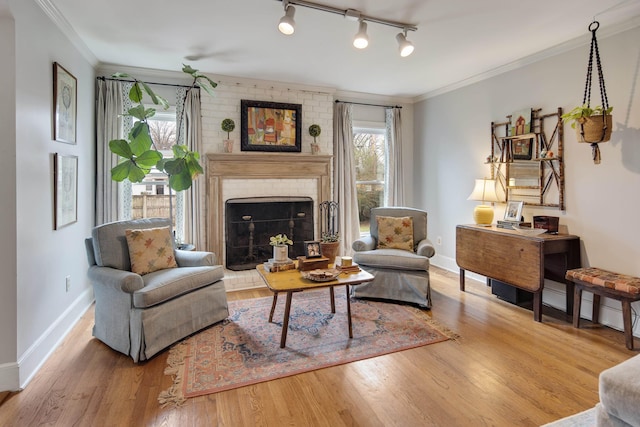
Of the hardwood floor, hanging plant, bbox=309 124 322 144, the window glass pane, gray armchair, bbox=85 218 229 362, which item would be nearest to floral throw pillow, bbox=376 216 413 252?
the hardwood floor

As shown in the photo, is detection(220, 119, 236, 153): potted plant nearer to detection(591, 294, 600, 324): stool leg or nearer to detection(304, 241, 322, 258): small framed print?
detection(304, 241, 322, 258): small framed print

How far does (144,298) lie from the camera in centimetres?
231

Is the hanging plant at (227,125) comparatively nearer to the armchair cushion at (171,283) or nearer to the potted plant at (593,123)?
the armchair cushion at (171,283)

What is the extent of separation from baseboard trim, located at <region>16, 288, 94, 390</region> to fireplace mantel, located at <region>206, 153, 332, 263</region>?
1.41 meters

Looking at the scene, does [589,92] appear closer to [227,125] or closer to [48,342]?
[227,125]

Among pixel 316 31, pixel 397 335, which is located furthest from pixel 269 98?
pixel 397 335

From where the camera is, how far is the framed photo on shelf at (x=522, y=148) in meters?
3.54

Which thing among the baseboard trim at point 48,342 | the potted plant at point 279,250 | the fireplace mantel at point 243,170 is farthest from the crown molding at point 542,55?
the baseboard trim at point 48,342

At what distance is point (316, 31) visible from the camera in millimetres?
2902

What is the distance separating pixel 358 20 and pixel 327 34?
39cm

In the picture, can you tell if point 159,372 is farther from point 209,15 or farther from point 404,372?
point 209,15

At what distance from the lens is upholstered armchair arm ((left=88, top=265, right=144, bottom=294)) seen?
233 centimetres

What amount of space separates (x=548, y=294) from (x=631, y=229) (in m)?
0.98

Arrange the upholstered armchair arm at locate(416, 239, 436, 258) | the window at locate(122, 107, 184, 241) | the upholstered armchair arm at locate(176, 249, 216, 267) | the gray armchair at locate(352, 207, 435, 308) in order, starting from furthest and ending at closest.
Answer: the window at locate(122, 107, 184, 241), the upholstered armchair arm at locate(416, 239, 436, 258), the gray armchair at locate(352, 207, 435, 308), the upholstered armchair arm at locate(176, 249, 216, 267)
